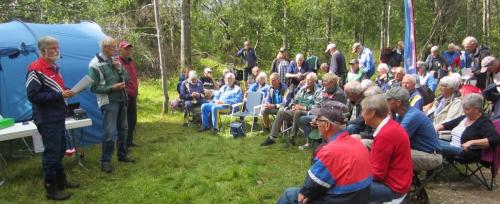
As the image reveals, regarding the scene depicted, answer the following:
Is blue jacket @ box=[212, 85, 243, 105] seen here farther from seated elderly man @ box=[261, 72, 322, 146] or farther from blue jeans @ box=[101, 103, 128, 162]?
blue jeans @ box=[101, 103, 128, 162]

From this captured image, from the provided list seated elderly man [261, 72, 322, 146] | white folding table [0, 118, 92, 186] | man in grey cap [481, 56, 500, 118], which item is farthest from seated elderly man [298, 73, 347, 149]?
white folding table [0, 118, 92, 186]

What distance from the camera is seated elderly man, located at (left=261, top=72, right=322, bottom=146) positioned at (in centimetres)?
652

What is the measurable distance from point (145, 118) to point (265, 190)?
16.2 ft

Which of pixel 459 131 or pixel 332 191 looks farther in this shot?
pixel 459 131

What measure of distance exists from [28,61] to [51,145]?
283cm

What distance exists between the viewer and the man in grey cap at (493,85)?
508 centimetres

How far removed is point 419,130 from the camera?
146 inches

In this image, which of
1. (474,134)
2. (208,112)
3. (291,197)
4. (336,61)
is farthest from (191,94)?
(291,197)

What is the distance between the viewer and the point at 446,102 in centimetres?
527

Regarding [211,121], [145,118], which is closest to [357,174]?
[211,121]

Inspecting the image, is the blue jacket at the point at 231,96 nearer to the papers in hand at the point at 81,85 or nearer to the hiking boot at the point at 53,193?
the papers in hand at the point at 81,85

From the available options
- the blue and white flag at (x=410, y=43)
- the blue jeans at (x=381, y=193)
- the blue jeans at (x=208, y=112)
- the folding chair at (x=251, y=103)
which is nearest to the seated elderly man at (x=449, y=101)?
the blue and white flag at (x=410, y=43)

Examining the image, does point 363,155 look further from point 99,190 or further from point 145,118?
point 145,118

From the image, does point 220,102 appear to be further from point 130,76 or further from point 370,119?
point 370,119
